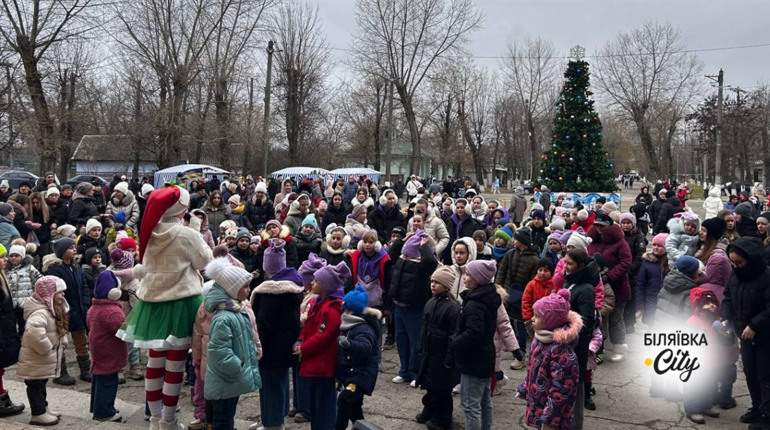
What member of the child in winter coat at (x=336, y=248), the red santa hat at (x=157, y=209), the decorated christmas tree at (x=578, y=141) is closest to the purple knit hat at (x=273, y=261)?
the red santa hat at (x=157, y=209)

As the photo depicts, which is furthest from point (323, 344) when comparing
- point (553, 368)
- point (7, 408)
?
point (7, 408)

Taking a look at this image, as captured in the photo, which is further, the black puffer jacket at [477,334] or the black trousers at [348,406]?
the black puffer jacket at [477,334]

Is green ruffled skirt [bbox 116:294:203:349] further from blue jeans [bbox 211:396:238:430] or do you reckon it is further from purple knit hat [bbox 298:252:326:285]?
purple knit hat [bbox 298:252:326:285]

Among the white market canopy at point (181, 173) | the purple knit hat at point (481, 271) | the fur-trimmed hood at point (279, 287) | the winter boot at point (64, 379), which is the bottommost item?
the winter boot at point (64, 379)

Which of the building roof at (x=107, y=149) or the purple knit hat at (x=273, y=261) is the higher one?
the building roof at (x=107, y=149)

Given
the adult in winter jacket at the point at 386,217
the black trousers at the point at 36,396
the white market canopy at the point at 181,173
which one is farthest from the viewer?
the white market canopy at the point at 181,173

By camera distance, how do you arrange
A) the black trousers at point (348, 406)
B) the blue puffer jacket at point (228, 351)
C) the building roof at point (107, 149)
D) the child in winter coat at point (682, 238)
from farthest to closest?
the building roof at point (107, 149), the child in winter coat at point (682, 238), the black trousers at point (348, 406), the blue puffer jacket at point (228, 351)

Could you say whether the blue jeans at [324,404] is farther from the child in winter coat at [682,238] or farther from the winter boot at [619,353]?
the child in winter coat at [682,238]

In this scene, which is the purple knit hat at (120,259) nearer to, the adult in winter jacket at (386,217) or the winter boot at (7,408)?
the winter boot at (7,408)

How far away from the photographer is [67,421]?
19.1 ft

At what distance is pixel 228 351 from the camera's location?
452 cm

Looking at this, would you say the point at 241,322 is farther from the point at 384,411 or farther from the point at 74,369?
the point at 74,369

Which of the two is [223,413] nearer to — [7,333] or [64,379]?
[7,333]

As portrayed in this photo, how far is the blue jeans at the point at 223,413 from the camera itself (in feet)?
15.8
